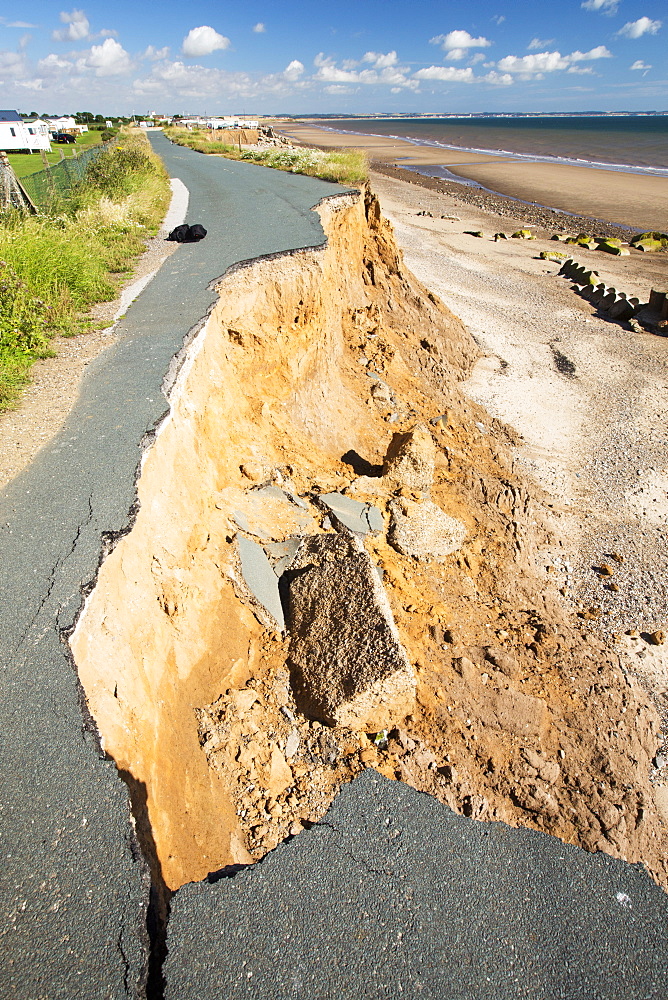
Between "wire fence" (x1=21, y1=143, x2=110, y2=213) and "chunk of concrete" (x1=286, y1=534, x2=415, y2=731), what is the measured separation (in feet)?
40.9

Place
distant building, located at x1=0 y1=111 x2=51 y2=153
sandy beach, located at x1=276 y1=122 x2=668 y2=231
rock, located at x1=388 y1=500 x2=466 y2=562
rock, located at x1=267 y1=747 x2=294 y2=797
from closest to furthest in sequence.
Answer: rock, located at x1=267 y1=747 x2=294 y2=797 < rock, located at x1=388 y1=500 x2=466 y2=562 < sandy beach, located at x1=276 y1=122 x2=668 y2=231 < distant building, located at x1=0 y1=111 x2=51 y2=153

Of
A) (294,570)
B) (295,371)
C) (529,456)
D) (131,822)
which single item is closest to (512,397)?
(529,456)

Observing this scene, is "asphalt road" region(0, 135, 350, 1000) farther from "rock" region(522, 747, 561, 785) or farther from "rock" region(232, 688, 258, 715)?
"rock" region(522, 747, 561, 785)

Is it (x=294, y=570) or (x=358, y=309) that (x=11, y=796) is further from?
(x=358, y=309)

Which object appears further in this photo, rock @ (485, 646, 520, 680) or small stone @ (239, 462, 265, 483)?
small stone @ (239, 462, 265, 483)

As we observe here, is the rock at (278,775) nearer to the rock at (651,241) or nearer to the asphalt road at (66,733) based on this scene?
the asphalt road at (66,733)

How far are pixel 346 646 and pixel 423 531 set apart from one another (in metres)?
3.36

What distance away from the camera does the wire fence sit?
1329 centimetres

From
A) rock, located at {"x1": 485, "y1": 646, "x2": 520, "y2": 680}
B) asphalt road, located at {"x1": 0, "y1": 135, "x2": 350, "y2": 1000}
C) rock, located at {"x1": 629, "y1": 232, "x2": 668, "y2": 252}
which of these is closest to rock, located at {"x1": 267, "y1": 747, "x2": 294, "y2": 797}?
asphalt road, located at {"x1": 0, "y1": 135, "x2": 350, "y2": 1000}

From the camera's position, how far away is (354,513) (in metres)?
7.99

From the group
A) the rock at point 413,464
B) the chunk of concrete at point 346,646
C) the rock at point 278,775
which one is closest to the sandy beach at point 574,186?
the rock at point 413,464

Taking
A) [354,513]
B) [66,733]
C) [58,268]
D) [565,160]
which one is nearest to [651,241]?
[354,513]

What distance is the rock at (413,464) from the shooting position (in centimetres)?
925

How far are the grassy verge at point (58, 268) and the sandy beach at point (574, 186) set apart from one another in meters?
32.8
